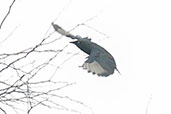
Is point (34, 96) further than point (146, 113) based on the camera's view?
No

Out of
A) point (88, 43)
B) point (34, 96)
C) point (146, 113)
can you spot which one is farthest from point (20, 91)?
point (88, 43)

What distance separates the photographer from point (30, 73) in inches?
82.7

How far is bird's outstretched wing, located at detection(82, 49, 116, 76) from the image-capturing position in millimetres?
3984

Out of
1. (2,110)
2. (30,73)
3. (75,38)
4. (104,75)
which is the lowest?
(2,110)

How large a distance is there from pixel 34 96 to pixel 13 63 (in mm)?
175

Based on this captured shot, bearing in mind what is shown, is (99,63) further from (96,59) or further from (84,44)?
(84,44)

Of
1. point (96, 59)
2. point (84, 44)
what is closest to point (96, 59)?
point (96, 59)

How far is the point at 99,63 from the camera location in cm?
430

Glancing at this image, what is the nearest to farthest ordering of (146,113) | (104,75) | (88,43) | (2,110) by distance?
(2,110), (146,113), (104,75), (88,43)

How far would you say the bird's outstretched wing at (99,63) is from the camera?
3.98 meters

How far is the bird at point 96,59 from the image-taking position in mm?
3994

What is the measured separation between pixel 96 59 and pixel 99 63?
0.29ft

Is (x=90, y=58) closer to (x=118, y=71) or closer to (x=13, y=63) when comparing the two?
(x=118, y=71)

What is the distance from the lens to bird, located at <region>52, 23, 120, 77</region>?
3.99 metres
